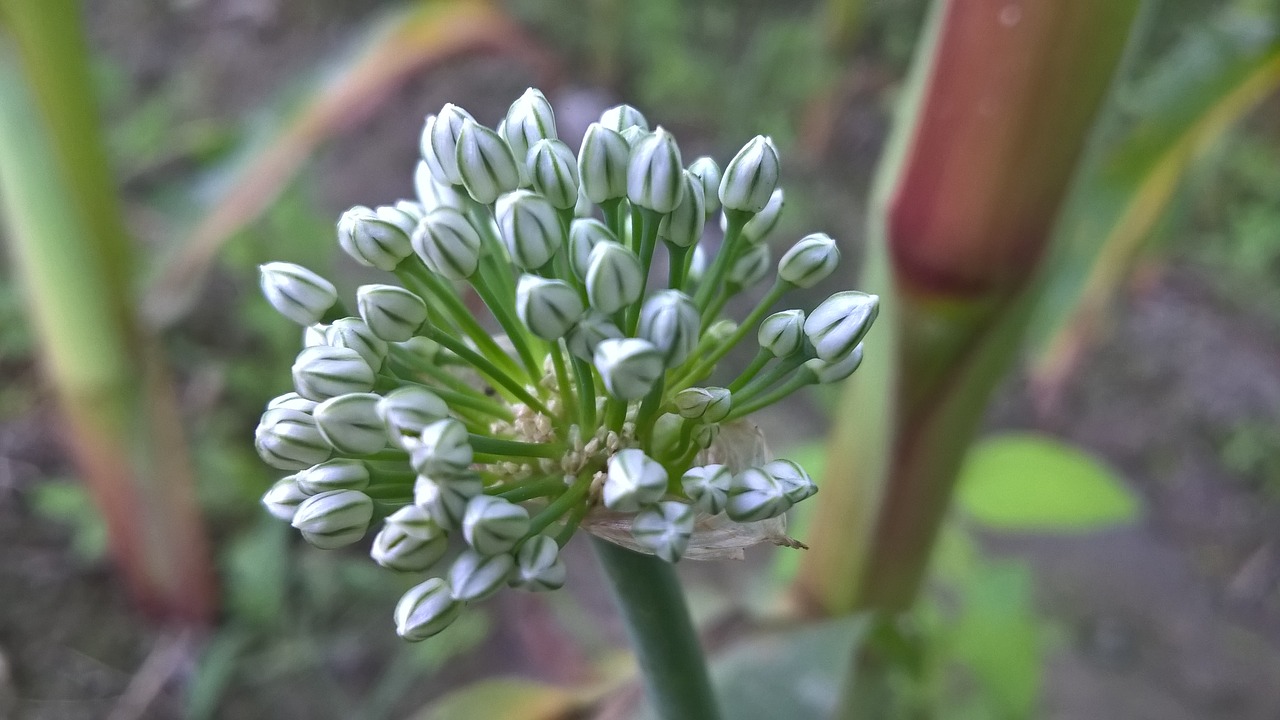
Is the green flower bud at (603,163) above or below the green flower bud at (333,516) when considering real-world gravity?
above

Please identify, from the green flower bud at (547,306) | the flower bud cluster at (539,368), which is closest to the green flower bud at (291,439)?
the flower bud cluster at (539,368)

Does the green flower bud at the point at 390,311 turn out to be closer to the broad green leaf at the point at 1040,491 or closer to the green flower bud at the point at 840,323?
the green flower bud at the point at 840,323

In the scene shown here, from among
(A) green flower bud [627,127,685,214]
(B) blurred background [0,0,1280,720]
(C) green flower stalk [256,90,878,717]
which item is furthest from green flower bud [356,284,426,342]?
(B) blurred background [0,0,1280,720]

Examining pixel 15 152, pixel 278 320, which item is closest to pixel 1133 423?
pixel 278 320

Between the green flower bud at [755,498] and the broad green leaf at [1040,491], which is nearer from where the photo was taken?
the green flower bud at [755,498]

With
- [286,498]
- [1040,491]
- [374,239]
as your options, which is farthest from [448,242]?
[1040,491]

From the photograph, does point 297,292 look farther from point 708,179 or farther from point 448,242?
point 708,179

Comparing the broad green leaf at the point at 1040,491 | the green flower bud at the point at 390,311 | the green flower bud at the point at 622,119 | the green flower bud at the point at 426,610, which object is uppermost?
the green flower bud at the point at 622,119
